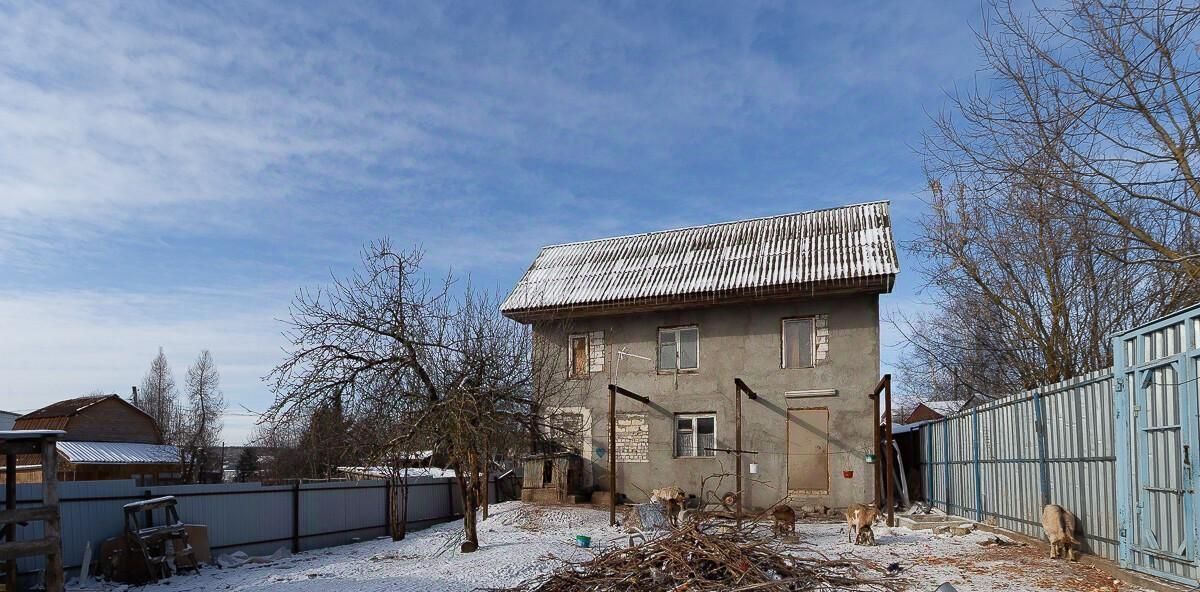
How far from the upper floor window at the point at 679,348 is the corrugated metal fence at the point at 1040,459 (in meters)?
6.43

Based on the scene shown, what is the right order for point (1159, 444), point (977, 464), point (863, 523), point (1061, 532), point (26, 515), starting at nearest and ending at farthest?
point (1159, 444) → point (26, 515) → point (1061, 532) → point (863, 523) → point (977, 464)

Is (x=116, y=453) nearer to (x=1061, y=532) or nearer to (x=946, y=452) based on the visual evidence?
(x=946, y=452)

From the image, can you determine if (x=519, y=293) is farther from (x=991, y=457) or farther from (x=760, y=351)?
(x=991, y=457)

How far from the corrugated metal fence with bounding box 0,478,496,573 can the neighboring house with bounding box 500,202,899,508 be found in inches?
185

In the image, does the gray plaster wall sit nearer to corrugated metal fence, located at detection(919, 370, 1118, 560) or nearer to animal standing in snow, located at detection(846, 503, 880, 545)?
corrugated metal fence, located at detection(919, 370, 1118, 560)

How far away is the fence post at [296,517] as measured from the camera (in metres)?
16.2

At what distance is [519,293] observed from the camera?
2409 centimetres

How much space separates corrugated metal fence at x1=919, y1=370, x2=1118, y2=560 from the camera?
9.60 meters

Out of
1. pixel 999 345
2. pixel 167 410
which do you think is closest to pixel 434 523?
pixel 999 345

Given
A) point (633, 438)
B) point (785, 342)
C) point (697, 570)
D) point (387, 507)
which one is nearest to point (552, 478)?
point (633, 438)

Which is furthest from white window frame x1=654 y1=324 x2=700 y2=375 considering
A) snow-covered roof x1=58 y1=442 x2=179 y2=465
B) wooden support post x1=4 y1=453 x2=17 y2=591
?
snow-covered roof x1=58 y1=442 x2=179 y2=465

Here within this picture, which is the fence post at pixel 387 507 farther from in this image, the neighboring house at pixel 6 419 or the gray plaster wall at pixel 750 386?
the neighboring house at pixel 6 419

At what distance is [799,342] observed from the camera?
2052cm

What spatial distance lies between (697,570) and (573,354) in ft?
57.1
